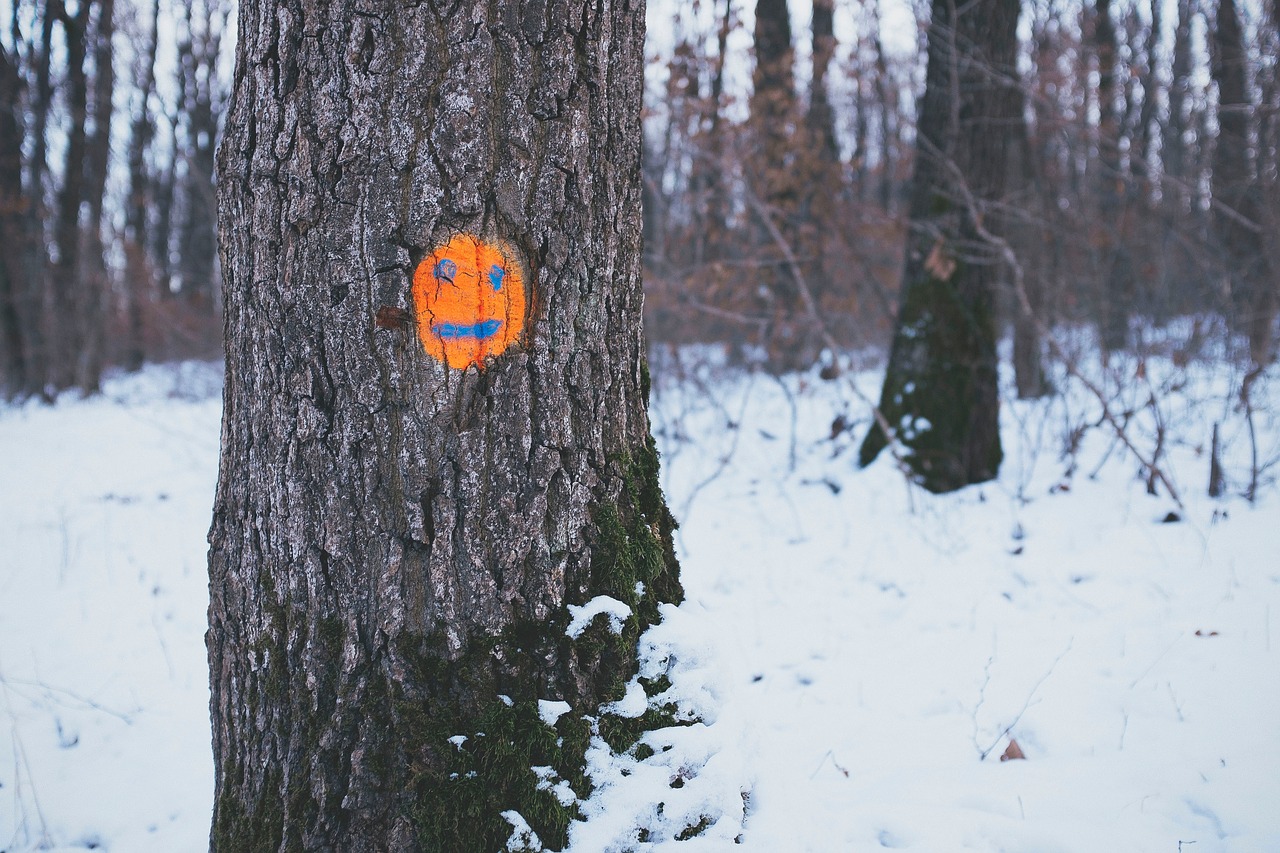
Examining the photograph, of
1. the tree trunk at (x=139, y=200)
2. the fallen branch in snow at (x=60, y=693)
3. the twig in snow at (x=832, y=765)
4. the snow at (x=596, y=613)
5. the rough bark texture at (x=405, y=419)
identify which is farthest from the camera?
the tree trunk at (x=139, y=200)

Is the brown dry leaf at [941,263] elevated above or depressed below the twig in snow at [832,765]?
above

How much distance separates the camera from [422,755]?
148cm

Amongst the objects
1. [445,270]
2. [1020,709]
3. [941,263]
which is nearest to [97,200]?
[941,263]

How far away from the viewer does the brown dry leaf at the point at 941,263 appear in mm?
4848

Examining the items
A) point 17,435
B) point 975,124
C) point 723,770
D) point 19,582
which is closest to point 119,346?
point 17,435

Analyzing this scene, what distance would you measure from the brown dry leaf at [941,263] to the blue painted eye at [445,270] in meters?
4.16

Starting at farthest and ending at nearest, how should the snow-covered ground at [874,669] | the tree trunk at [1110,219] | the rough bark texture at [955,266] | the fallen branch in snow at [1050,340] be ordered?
1. the tree trunk at [1110,219]
2. the rough bark texture at [955,266]
3. the fallen branch in snow at [1050,340]
4. the snow-covered ground at [874,669]

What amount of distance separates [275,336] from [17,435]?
9.58 meters

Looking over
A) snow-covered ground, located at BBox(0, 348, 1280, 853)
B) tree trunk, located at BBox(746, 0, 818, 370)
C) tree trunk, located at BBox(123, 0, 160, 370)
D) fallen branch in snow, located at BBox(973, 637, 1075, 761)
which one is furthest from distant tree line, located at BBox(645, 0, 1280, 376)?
tree trunk, located at BBox(123, 0, 160, 370)

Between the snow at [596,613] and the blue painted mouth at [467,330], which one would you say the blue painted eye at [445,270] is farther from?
the snow at [596,613]

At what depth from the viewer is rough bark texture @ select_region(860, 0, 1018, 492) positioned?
15.8 ft

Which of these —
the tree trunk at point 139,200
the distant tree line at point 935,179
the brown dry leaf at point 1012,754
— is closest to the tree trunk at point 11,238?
the tree trunk at point 139,200

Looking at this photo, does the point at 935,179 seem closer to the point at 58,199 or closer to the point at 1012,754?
the point at 1012,754

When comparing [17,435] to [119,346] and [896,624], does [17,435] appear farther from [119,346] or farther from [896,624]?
[119,346]
